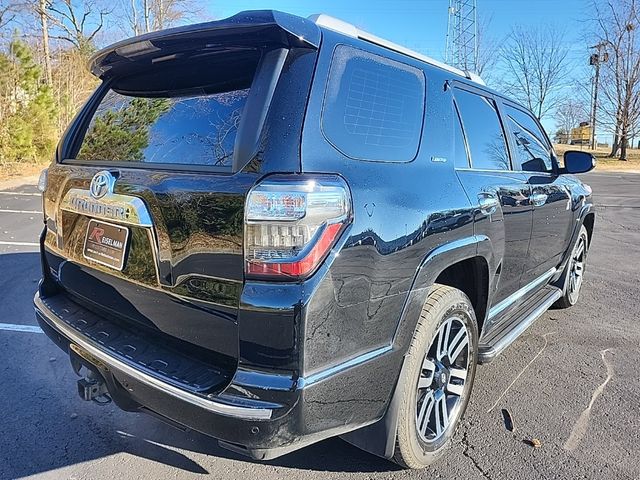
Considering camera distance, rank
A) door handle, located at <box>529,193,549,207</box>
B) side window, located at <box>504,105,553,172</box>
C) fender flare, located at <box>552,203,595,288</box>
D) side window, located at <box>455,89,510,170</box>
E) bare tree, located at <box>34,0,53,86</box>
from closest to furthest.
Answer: side window, located at <box>455,89,510,170</box>, door handle, located at <box>529,193,549,207</box>, side window, located at <box>504,105,553,172</box>, fender flare, located at <box>552,203,595,288</box>, bare tree, located at <box>34,0,53,86</box>

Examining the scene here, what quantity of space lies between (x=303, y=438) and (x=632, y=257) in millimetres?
7083

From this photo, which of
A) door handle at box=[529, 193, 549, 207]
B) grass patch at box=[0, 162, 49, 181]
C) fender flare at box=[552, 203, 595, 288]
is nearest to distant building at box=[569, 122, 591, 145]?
grass patch at box=[0, 162, 49, 181]

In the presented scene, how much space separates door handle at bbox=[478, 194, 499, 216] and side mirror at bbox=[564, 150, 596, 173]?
168cm

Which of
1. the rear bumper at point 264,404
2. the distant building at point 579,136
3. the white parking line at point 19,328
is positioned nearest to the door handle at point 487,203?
the rear bumper at point 264,404

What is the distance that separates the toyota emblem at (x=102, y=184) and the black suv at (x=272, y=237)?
1 centimetres

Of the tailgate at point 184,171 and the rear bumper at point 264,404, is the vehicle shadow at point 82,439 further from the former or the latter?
the tailgate at point 184,171

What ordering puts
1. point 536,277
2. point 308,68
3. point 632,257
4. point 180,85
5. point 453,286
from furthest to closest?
point 632,257 < point 536,277 < point 453,286 < point 180,85 < point 308,68

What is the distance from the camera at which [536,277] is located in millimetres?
4043

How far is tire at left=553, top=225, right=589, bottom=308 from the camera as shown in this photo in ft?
16.0

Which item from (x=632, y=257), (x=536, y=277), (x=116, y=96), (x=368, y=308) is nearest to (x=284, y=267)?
(x=368, y=308)

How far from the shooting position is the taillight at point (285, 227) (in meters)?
1.73

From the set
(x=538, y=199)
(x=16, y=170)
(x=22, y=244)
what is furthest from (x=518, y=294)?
(x=16, y=170)

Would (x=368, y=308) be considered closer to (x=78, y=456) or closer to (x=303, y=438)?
(x=303, y=438)

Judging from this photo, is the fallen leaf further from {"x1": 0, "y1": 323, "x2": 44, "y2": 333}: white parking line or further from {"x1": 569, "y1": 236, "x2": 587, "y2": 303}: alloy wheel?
{"x1": 0, "y1": 323, "x2": 44, "y2": 333}: white parking line
